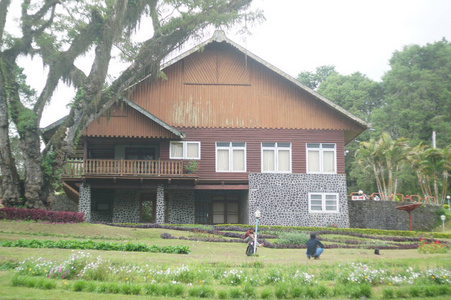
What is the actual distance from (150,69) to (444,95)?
35.9 metres

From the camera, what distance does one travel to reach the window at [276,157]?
33.7 m

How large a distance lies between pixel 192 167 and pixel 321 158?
852 cm

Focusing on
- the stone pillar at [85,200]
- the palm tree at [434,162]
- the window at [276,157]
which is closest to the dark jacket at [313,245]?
the window at [276,157]

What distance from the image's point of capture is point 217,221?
35.3m

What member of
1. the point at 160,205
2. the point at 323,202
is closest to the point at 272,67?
the point at 323,202

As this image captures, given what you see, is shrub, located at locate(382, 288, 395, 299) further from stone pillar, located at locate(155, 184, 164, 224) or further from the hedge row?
stone pillar, located at locate(155, 184, 164, 224)

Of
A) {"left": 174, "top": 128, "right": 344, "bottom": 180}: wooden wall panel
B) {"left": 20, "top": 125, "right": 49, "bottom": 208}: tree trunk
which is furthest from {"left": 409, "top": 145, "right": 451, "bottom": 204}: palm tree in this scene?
{"left": 20, "top": 125, "right": 49, "bottom": 208}: tree trunk

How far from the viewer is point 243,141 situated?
3353 centimetres

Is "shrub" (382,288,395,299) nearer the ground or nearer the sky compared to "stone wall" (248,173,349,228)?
nearer the ground

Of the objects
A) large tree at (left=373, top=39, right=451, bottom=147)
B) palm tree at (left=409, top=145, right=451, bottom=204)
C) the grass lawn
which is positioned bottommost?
the grass lawn

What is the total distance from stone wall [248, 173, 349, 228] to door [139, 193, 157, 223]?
643 centimetres

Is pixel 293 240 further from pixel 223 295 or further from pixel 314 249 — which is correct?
pixel 223 295

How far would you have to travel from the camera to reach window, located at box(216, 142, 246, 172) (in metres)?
33.6

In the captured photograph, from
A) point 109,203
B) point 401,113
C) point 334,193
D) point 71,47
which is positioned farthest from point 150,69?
point 401,113
